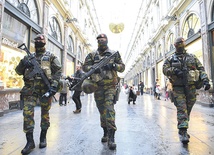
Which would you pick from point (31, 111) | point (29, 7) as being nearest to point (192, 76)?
point (31, 111)

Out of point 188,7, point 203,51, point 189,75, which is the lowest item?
point 189,75

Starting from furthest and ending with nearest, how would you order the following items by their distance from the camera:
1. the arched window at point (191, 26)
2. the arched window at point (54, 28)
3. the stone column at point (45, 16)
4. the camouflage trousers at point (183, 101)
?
the arched window at point (54, 28)
the arched window at point (191, 26)
the stone column at point (45, 16)
the camouflage trousers at point (183, 101)

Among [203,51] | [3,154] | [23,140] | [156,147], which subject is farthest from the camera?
[203,51]

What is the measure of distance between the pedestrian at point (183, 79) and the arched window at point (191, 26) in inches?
291

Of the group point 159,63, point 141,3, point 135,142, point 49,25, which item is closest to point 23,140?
point 135,142

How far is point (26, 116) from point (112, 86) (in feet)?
4.60

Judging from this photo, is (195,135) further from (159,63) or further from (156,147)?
(159,63)

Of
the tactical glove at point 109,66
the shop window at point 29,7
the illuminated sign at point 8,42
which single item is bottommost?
the tactical glove at point 109,66

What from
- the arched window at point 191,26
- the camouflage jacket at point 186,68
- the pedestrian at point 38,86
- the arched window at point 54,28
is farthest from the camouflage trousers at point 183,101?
the arched window at point 54,28

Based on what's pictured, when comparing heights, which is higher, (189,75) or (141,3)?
(141,3)

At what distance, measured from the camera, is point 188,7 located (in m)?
10.5

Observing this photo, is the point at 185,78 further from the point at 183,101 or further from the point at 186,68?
the point at 183,101

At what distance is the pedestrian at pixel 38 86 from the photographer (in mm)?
2570

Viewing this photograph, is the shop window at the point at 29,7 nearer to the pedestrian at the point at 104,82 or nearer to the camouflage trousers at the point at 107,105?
the pedestrian at the point at 104,82
